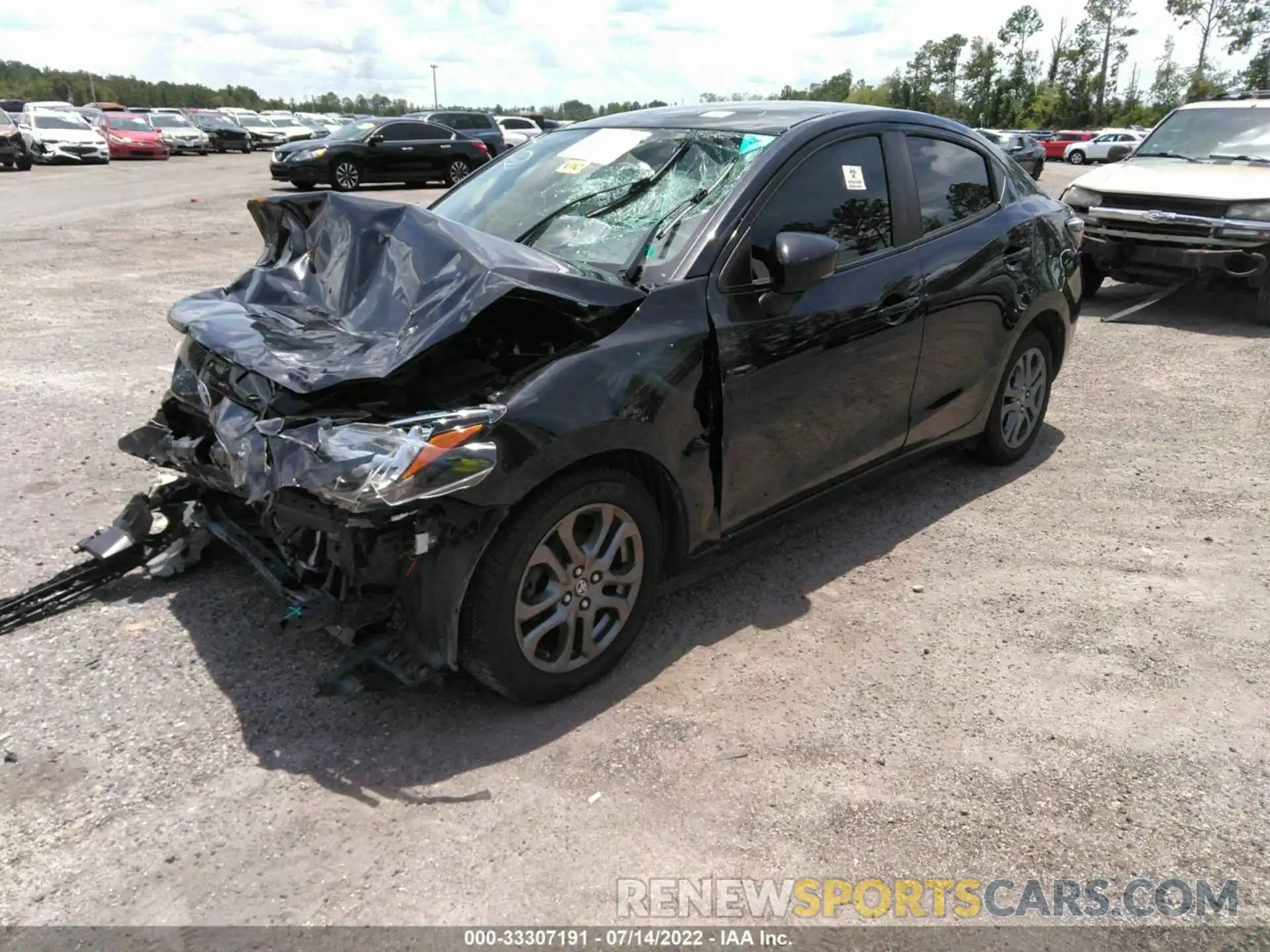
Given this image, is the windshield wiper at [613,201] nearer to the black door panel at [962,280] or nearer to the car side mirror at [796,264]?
the car side mirror at [796,264]

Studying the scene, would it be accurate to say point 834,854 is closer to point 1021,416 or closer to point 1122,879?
point 1122,879

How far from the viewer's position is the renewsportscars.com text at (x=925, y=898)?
2.39m

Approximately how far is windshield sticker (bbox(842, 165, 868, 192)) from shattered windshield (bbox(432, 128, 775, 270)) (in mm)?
401

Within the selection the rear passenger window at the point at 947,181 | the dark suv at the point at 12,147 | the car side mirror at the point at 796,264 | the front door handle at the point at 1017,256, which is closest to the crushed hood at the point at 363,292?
the car side mirror at the point at 796,264

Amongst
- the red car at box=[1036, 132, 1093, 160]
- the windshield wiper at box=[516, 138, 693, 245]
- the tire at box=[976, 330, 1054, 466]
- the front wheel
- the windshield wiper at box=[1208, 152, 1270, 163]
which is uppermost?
the windshield wiper at box=[516, 138, 693, 245]

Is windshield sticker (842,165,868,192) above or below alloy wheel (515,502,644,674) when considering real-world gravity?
above

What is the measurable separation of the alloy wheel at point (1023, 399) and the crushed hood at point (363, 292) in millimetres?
2783

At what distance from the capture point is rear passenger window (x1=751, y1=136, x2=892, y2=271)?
141 inches

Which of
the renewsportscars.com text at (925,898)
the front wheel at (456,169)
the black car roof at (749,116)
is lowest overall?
the renewsportscars.com text at (925,898)

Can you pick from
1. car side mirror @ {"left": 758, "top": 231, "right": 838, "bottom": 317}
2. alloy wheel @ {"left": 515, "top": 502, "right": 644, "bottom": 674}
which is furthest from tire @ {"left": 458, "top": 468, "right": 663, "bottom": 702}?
car side mirror @ {"left": 758, "top": 231, "right": 838, "bottom": 317}

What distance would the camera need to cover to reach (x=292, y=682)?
10.6 ft

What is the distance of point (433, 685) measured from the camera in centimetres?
315

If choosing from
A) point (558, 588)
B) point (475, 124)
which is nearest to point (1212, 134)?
point (558, 588)

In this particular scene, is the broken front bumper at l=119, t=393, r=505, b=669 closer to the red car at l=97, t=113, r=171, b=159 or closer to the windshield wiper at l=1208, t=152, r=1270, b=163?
the windshield wiper at l=1208, t=152, r=1270, b=163
